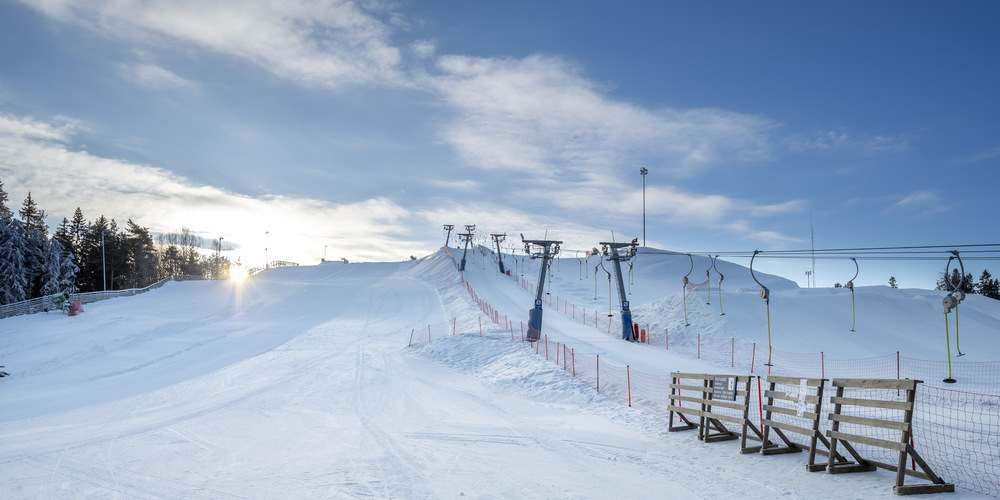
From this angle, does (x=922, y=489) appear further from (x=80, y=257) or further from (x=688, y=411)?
(x=80, y=257)

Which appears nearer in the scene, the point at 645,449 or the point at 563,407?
the point at 645,449

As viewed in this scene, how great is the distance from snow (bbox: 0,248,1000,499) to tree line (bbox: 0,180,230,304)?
1500cm

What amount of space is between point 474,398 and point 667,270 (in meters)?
54.4

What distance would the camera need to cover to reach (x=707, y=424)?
12.5 m

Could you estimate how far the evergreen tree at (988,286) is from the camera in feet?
244

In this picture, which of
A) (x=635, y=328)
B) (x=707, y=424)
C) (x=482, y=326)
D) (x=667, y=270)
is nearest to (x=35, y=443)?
(x=707, y=424)

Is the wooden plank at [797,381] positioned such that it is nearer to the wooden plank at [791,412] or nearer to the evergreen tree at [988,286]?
the wooden plank at [791,412]

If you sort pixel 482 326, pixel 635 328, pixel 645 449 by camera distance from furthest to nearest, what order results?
pixel 482 326 → pixel 635 328 → pixel 645 449

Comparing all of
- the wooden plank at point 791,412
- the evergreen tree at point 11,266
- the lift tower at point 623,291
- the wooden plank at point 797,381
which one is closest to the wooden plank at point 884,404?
the wooden plank at point 797,381

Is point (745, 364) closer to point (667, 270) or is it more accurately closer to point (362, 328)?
point (362, 328)

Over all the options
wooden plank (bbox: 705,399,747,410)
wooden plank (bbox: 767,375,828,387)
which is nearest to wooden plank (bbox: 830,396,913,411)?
wooden plank (bbox: 767,375,828,387)

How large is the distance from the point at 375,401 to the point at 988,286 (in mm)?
90515

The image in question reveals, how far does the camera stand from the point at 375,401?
1889cm

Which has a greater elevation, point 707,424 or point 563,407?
point 707,424
